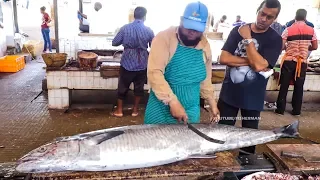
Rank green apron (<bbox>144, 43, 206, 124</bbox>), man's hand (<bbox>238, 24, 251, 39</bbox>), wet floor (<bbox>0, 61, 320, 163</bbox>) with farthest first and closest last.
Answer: wet floor (<bbox>0, 61, 320, 163</bbox>), man's hand (<bbox>238, 24, 251, 39</bbox>), green apron (<bbox>144, 43, 206, 124</bbox>)

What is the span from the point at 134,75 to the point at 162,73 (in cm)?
325

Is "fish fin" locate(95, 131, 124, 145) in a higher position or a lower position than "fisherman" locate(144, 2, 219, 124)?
lower

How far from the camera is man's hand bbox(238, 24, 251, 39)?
2869 mm

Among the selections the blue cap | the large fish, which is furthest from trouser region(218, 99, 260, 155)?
the blue cap

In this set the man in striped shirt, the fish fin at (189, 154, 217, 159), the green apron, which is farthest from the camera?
the man in striped shirt

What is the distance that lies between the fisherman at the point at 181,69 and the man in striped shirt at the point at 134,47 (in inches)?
109

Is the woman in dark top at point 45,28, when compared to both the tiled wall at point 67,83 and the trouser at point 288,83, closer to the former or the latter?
the tiled wall at point 67,83

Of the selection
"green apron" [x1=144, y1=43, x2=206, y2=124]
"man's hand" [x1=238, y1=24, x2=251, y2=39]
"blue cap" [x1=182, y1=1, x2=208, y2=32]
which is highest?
"blue cap" [x1=182, y1=1, x2=208, y2=32]

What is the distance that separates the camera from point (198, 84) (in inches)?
105

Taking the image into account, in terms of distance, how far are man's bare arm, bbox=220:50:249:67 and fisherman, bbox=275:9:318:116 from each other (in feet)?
10.6

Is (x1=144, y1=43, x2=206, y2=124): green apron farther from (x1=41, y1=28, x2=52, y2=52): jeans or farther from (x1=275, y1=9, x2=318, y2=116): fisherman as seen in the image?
(x1=41, y1=28, x2=52, y2=52): jeans

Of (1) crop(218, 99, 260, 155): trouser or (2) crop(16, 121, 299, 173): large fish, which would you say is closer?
(2) crop(16, 121, 299, 173): large fish

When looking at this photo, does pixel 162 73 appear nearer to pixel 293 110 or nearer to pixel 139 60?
pixel 139 60

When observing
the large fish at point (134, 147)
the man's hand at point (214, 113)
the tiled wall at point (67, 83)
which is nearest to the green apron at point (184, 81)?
the man's hand at point (214, 113)
